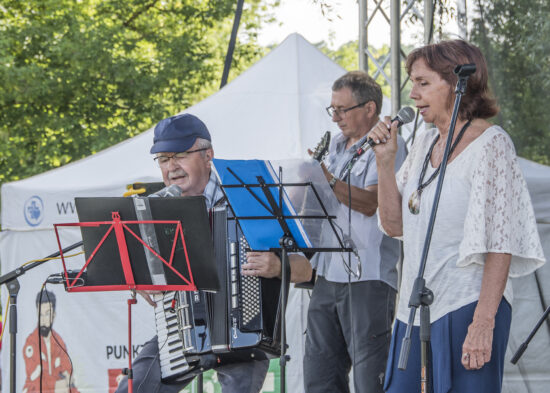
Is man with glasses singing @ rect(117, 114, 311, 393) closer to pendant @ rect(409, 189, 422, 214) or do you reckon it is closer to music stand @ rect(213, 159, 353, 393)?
music stand @ rect(213, 159, 353, 393)

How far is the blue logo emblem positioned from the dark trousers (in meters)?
3.18

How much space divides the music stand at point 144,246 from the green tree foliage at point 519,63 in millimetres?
2656

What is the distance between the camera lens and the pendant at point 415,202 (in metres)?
2.87

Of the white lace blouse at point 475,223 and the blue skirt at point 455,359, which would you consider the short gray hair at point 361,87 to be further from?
the blue skirt at point 455,359

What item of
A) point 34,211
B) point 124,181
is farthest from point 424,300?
point 34,211

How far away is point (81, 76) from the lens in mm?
14672

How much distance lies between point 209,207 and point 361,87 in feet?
3.93

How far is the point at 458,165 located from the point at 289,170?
28.4 inches

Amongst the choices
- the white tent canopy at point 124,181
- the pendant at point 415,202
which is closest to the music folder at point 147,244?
the pendant at point 415,202

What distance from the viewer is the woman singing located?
2.60 meters

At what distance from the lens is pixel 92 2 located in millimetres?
16297

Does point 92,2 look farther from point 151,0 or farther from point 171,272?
point 171,272

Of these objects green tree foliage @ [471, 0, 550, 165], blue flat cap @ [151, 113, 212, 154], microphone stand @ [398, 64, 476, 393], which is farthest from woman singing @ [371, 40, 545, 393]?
green tree foliage @ [471, 0, 550, 165]

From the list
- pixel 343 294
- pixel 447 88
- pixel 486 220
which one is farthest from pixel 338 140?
pixel 486 220
